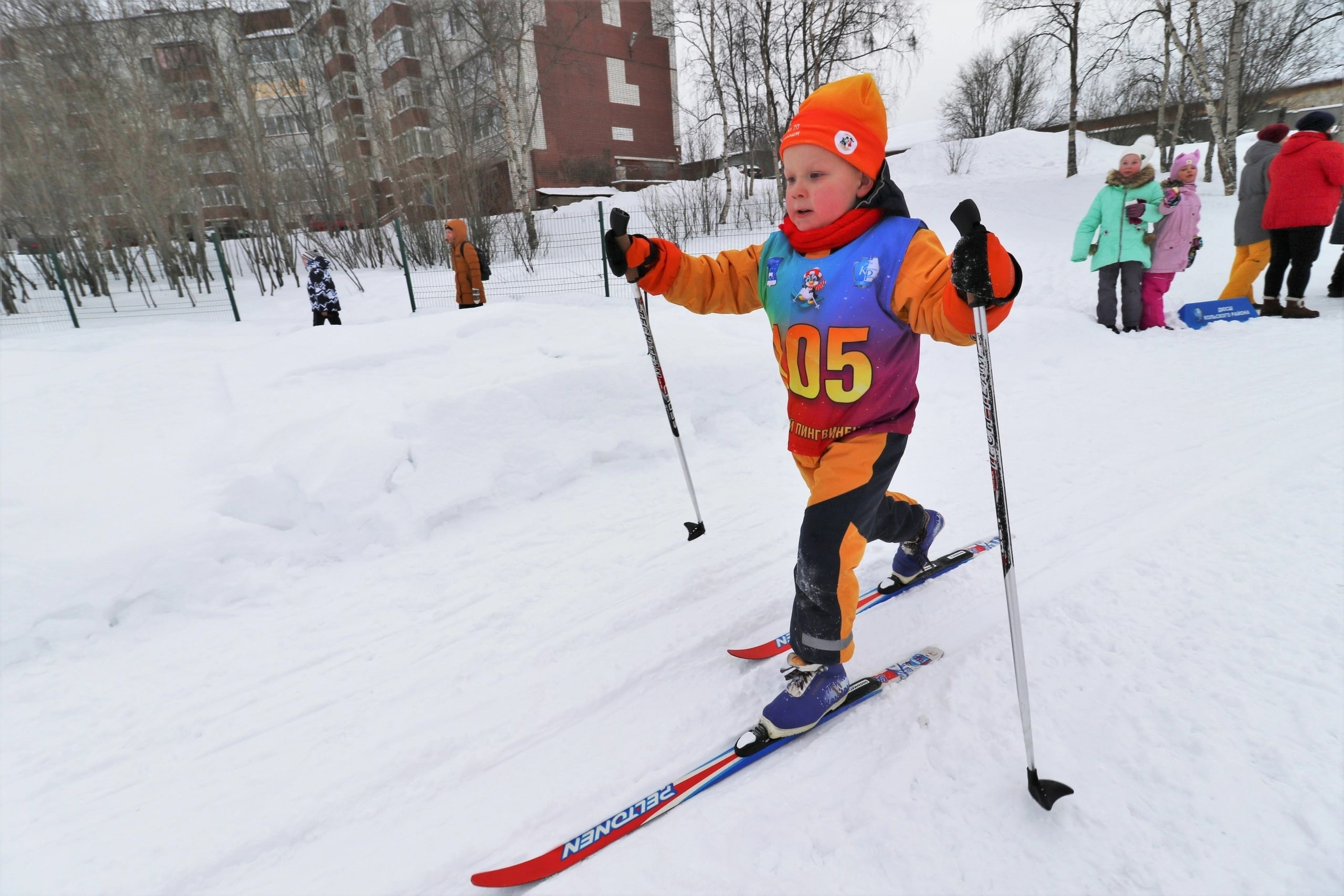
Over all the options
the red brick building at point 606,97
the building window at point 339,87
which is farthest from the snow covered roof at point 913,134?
the building window at point 339,87

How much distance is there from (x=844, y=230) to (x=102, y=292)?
21.3 meters

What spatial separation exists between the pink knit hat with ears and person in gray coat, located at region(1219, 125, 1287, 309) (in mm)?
468

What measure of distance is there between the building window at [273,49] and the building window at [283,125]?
1544mm

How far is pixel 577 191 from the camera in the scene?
26688 mm

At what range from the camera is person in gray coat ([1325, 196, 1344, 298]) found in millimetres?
6852

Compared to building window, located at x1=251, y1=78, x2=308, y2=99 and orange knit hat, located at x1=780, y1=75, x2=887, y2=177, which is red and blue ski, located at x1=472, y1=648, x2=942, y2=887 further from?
building window, located at x1=251, y1=78, x2=308, y2=99

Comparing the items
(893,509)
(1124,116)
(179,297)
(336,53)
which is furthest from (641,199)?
(1124,116)

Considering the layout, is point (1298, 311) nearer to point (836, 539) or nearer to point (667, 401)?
point (667, 401)

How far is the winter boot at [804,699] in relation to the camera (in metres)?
1.96

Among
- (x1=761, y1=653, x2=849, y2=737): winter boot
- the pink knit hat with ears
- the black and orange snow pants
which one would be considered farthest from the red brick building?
(x1=761, y1=653, x2=849, y2=737): winter boot

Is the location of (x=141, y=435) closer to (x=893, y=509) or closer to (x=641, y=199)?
(x=893, y=509)

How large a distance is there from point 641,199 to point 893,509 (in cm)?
2132

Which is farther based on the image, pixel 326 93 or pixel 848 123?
pixel 326 93

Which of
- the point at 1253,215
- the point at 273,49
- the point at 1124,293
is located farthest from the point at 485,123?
the point at 1253,215
